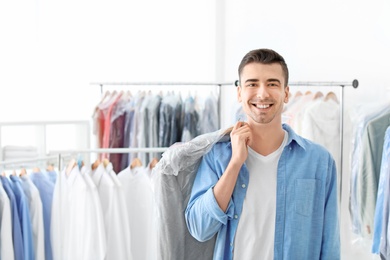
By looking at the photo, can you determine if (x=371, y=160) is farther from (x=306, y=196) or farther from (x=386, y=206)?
(x=306, y=196)

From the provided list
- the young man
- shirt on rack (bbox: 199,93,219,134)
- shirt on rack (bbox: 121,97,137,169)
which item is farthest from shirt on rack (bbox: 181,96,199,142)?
the young man

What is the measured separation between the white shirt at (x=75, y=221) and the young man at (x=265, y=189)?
1.01 meters

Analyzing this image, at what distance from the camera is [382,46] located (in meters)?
3.57

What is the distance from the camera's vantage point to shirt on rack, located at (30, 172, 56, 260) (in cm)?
297

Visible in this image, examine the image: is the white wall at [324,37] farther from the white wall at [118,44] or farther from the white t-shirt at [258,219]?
the white t-shirt at [258,219]

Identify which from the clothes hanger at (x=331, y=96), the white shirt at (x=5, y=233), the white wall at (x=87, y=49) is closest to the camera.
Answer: the white shirt at (x=5, y=233)

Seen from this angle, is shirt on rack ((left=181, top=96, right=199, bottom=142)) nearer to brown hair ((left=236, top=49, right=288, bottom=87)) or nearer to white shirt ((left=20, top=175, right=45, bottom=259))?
white shirt ((left=20, top=175, right=45, bottom=259))

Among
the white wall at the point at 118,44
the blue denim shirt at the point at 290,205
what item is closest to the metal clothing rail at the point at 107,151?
the blue denim shirt at the point at 290,205

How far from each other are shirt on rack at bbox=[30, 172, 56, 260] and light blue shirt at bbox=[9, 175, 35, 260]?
0.11 m

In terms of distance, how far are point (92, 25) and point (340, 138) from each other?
308cm

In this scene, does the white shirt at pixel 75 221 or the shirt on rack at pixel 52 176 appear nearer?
the white shirt at pixel 75 221

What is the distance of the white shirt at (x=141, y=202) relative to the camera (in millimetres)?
2951

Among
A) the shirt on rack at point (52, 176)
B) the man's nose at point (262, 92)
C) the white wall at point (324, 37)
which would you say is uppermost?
the white wall at point (324, 37)

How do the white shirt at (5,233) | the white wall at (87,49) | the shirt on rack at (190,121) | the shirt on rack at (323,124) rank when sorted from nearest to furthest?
the white shirt at (5,233) < the shirt on rack at (323,124) < the shirt on rack at (190,121) < the white wall at (87,49)
